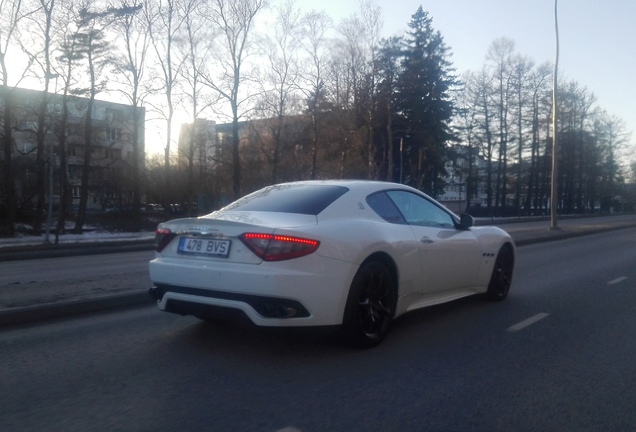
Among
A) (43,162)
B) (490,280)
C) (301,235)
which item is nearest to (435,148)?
(43,162)

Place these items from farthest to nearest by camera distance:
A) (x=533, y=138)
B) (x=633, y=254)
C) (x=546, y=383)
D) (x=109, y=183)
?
(x=533, y=138) → (x=109, y=183) → (x=633, y=254) → (x=546, y=383)

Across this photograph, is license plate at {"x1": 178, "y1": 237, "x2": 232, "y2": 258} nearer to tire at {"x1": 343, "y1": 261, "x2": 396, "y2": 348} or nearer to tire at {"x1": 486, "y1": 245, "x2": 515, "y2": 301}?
tire at {"x1": 343, "y1": 261, "x2": 396, "y2": 348}

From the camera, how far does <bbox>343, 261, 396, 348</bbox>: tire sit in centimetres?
616

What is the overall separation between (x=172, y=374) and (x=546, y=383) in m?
2.91

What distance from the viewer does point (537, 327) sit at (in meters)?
7.78

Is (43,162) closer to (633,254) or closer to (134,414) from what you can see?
(633,254)

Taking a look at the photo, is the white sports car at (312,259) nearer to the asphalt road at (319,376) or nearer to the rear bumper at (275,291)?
the rear bumper at (275,291)

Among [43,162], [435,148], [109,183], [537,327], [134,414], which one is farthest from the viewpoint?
[435,148]

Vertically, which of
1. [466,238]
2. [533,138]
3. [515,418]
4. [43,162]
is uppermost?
[533,138]

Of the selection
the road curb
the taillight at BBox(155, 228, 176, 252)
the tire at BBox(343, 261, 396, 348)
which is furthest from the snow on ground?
the tire at BBox(343, 261, 396, 348)

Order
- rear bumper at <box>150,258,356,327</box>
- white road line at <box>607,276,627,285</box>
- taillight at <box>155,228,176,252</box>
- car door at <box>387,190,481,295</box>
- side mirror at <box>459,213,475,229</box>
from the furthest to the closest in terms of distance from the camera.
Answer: white road line at <box>607,276,627,285</box> → side mirror at <box>459,213,475,229</box> → car door at <box>387,190,481,295</box> → taillight at <box>155,228,176,252</box> → rear bumper at <box>150,258,356,327</box>

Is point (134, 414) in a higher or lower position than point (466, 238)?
lower

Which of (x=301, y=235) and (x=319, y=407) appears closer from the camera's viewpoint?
(x=319, y=407)

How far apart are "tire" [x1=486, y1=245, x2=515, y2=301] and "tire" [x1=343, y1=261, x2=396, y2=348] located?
290 cm
